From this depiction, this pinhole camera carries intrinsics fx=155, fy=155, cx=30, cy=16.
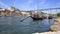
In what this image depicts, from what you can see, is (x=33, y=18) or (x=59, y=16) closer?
(x=59, y=16)

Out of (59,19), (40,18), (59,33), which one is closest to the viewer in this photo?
(59,33)

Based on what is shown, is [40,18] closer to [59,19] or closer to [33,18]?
[33,18]

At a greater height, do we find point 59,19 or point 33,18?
point 59,19

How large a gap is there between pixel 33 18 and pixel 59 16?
90.9 ft

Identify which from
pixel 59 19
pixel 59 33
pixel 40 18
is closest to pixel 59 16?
pixel 59 19

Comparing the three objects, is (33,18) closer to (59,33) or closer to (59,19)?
(59,19)

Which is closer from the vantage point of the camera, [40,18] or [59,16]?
[59,16]

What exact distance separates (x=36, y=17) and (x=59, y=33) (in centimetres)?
3144

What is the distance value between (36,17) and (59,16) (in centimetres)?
2782

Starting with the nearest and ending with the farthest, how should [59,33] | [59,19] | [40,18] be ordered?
[59,33] → [59,19] → [40,18]

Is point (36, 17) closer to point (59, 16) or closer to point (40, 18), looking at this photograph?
point (40, 18)

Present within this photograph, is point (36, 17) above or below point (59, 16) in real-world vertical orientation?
below

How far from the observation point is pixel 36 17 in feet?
119

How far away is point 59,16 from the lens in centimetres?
830
